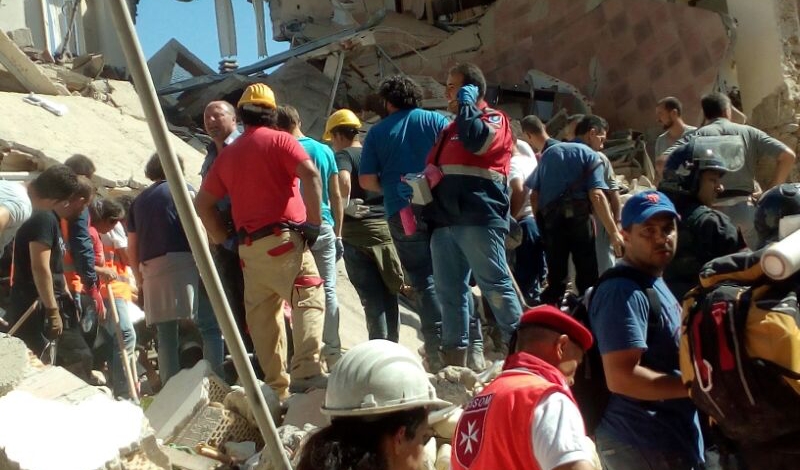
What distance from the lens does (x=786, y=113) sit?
11.8 m

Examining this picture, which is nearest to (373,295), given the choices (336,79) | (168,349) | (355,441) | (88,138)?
(168,349)

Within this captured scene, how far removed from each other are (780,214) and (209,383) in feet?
10.6

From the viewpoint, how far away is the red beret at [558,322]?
3697mm

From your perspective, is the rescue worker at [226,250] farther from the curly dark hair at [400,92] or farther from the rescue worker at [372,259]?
the curly dark hair at [400,92]

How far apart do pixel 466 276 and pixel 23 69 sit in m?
6.63

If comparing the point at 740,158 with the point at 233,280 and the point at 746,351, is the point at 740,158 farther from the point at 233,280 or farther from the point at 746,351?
the point at 746,351

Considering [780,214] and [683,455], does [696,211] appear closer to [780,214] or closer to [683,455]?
[780,214]

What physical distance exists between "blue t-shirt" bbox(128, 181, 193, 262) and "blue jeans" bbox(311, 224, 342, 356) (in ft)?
2.70

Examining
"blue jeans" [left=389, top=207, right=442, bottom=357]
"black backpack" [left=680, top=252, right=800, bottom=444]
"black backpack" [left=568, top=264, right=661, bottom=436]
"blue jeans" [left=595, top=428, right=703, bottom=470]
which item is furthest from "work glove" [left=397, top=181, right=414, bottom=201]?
"black backpack" [left=680, top=252, right=800, bottom=444]

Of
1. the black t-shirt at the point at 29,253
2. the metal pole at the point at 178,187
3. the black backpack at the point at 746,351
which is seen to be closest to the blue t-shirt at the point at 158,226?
the black t-shirt at the point at 29,253

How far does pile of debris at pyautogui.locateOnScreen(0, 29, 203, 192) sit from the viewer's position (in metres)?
9.55

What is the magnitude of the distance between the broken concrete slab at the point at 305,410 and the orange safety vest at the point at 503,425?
2430mm

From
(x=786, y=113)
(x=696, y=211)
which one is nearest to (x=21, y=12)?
(x=786, y=113)

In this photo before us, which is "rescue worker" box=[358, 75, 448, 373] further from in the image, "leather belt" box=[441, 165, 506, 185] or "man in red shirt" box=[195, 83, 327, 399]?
"man in red shirt" box=[195, 83, 327, 399]
